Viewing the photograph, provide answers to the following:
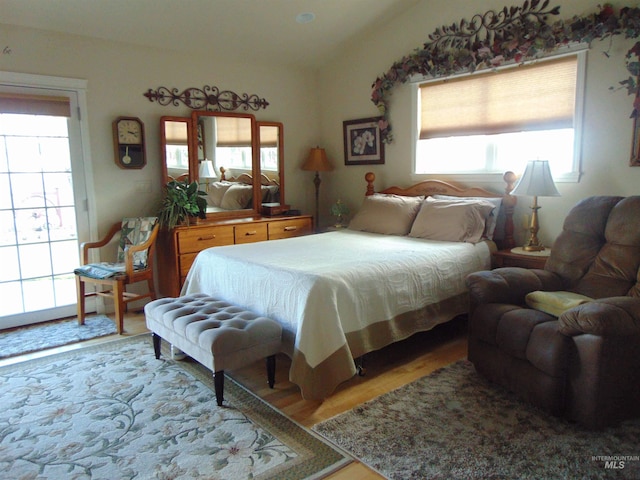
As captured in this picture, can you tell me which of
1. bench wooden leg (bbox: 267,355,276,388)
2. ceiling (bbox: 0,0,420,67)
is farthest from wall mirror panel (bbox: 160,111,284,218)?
bench wooden leg (bbox: 267,355,276,388)

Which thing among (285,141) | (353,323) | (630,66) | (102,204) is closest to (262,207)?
(285,141)

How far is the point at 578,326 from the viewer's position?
2.17 metres

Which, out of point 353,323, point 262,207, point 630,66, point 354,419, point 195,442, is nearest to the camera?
point 195,442

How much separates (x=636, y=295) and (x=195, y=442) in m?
2.44

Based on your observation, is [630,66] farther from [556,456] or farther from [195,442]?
[195,442]

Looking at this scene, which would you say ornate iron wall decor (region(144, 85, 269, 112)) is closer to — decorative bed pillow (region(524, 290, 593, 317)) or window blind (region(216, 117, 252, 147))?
window blind (region(216, 117, 252, 147))

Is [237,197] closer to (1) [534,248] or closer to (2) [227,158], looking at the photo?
(2) [227,158]

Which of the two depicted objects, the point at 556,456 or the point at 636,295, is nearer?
the point at 556,456

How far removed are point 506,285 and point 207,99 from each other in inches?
137

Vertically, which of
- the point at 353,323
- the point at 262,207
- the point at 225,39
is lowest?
the point at 353,323

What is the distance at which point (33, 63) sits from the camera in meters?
3.77

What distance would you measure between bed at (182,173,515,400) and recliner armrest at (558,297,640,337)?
40.4 inches

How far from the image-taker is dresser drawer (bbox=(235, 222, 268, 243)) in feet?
15.2

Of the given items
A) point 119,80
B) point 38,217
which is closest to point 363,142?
point 119,80
